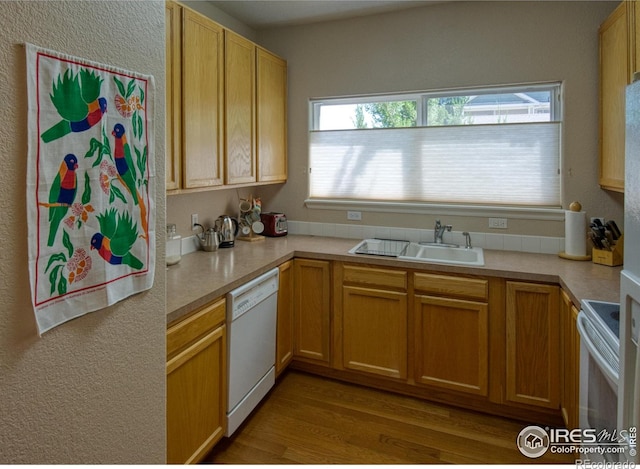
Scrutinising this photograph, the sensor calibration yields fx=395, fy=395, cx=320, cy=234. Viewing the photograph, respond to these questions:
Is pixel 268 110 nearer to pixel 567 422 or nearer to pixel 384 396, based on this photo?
pixel 384 396

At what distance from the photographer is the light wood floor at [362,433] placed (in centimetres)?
198

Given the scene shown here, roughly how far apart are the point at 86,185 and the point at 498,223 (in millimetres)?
2550

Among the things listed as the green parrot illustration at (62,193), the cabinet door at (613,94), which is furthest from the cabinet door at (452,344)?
the green parrot illustration at (62,193)

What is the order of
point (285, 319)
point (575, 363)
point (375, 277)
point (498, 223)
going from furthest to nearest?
point (498, 223) → point (285, 319) → point (375, 277) → point (575, 363)

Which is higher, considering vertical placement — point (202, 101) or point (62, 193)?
point (202, 101)

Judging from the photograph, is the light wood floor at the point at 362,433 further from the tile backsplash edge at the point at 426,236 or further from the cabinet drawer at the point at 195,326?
the tile backsplash edge at the point at 426,236

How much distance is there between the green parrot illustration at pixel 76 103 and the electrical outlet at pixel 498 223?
2.50 metres

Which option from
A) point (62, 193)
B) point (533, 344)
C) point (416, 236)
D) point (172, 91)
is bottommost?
point (533, 344)

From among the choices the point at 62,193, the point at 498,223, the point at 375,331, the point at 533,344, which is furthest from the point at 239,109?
the point at 533,344

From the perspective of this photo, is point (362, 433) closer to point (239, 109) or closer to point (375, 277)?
point (375, 277)

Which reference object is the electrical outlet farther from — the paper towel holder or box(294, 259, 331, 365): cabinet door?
box(294, 259, 331, 365): cabinet door

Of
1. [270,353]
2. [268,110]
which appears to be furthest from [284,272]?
[268,110]

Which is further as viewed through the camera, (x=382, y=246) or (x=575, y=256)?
(x=382, y=246)

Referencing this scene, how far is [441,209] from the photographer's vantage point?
2.88 m
